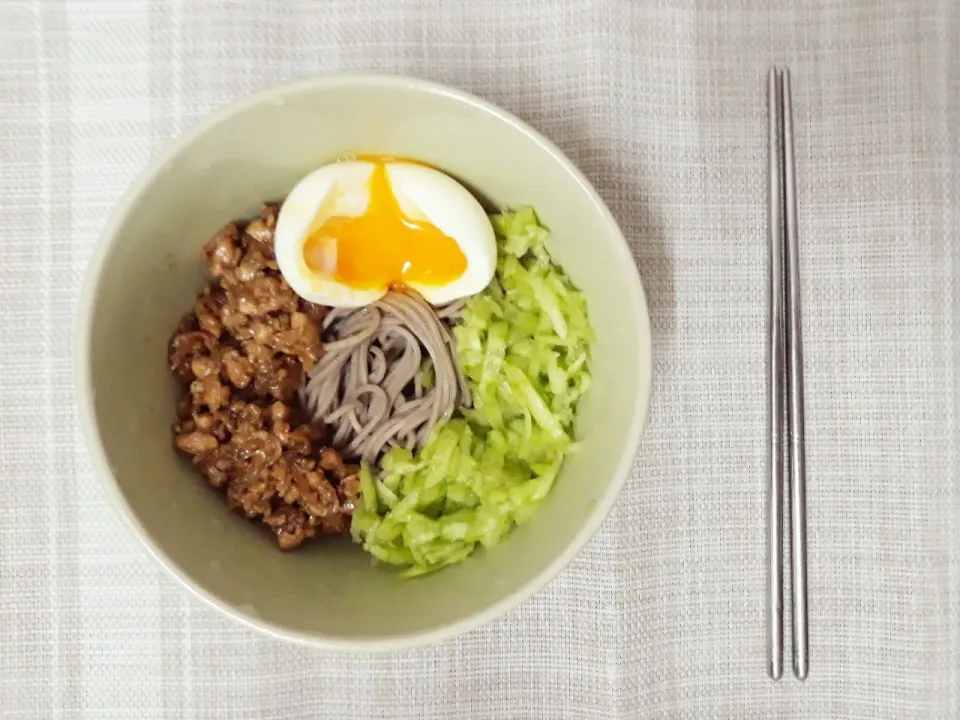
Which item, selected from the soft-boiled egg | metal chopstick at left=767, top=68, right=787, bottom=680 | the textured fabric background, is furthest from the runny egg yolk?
metal chopstick at left=767, top=68, right=787, bottom=680

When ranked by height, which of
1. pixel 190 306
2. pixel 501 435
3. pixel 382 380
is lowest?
pixel 501 435

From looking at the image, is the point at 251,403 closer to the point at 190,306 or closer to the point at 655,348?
the point at 190,306

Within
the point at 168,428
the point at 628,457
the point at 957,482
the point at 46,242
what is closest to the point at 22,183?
the point at 46,242

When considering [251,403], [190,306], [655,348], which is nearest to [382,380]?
[251,403]

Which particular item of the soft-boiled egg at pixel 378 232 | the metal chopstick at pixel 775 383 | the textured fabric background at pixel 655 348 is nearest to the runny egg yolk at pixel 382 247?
the soft-boiled egg at pixel 378 232

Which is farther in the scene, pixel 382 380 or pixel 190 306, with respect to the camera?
pixel 382 380

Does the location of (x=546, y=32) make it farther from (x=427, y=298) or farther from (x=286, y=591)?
(x=286, y=591)
